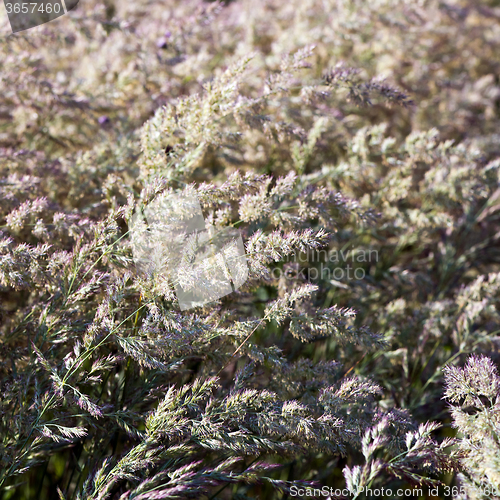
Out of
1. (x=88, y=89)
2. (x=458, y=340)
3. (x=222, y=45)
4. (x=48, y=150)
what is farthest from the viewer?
(x=222, y=45)

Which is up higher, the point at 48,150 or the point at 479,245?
the point at 48,150

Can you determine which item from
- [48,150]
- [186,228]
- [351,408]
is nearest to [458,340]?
[351,408]

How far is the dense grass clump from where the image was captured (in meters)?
0.85

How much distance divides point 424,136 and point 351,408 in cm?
90

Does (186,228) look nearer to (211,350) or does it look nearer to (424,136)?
(211,350)

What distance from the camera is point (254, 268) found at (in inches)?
34.0

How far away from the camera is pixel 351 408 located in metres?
0.99

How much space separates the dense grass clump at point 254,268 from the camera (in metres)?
0.85

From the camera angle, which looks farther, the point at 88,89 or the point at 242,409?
the point at 88,89

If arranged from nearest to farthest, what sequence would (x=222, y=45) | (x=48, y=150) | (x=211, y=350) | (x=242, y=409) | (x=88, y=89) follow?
(x=242, y=409), (x=211, y=350), (x=88, y=89), (x=48, y=150), (x=222, y=45)

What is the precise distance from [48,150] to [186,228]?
1.03 metres

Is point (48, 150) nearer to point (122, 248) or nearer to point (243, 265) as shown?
point (122, 248)

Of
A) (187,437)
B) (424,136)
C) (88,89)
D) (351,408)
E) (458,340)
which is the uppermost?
(88,89)

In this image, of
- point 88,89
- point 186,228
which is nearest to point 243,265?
point 186,228
